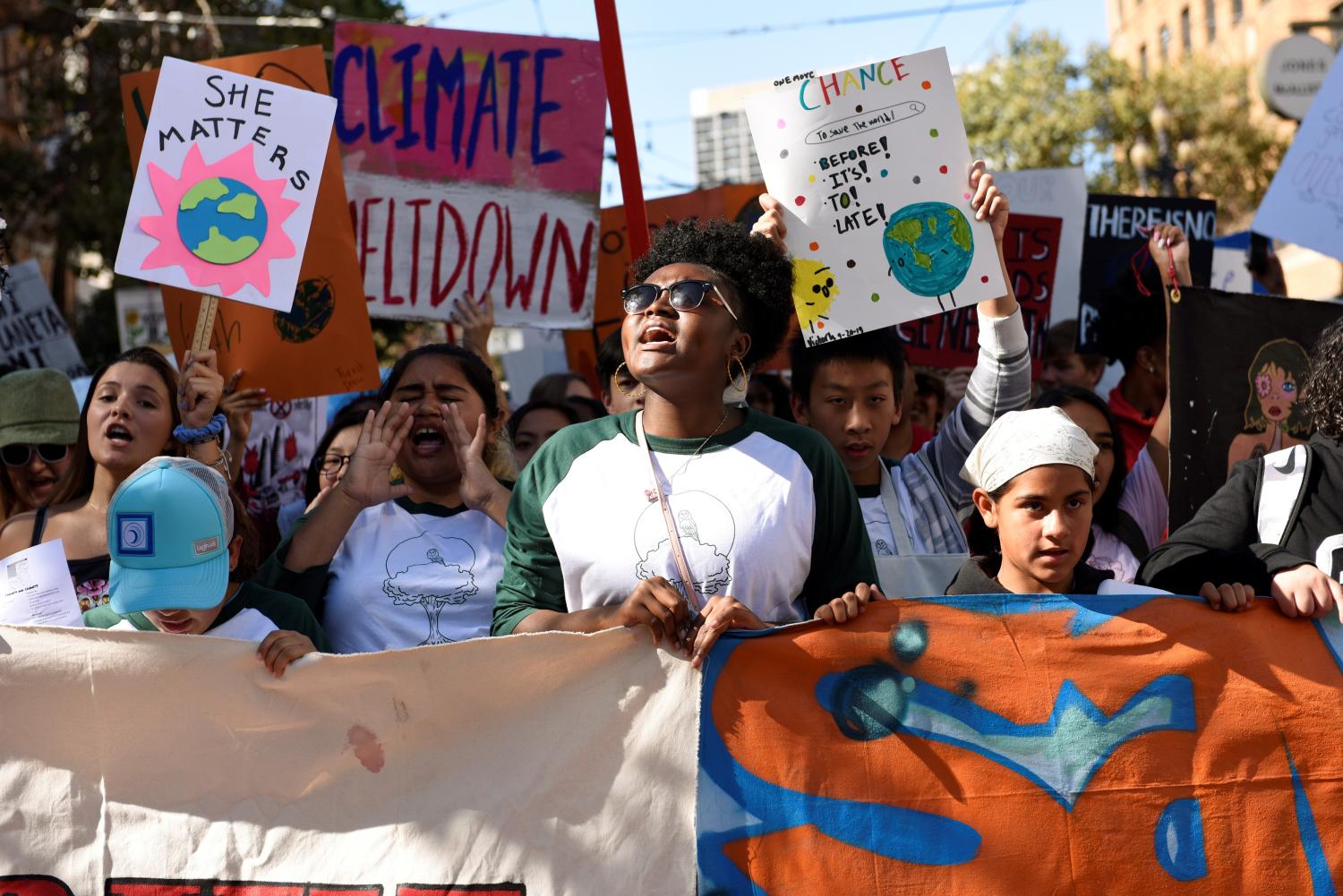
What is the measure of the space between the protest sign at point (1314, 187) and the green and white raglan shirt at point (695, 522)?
8.79 ft

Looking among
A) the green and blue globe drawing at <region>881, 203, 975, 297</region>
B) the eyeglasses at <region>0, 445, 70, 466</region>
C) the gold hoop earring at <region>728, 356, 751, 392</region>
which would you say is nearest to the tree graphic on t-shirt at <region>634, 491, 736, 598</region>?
the gold hoop earring at <region>728, 356, 751, 392</region>

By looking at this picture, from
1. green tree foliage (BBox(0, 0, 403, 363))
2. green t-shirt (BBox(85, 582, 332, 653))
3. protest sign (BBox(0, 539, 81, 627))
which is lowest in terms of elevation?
green t-shirt (BBox(85, 582, 332, 653))

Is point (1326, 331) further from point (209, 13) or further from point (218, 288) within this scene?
point (209, 13)

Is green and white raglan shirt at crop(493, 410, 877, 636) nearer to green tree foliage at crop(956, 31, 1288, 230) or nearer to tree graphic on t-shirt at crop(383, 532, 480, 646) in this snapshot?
tree graphic on t-shirt at crop(383, 532, 480, 646)

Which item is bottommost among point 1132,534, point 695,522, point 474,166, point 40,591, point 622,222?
point 1132,534

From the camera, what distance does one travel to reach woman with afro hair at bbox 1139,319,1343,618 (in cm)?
284

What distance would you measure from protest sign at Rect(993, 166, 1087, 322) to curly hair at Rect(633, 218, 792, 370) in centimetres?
291

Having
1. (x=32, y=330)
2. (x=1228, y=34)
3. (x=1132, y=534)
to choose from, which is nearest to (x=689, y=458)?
(x=1132, y=534)

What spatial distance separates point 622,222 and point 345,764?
3814mm

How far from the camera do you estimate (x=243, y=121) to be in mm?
4242

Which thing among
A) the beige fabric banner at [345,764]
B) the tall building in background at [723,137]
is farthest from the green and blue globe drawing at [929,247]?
the tall building in background at [723,137]

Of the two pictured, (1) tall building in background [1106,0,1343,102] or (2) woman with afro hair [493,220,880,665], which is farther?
(1) tall building in background [1106,0,1343,102]

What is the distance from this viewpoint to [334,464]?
4426mm

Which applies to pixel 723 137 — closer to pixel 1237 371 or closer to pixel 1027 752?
pixel 1237 371
